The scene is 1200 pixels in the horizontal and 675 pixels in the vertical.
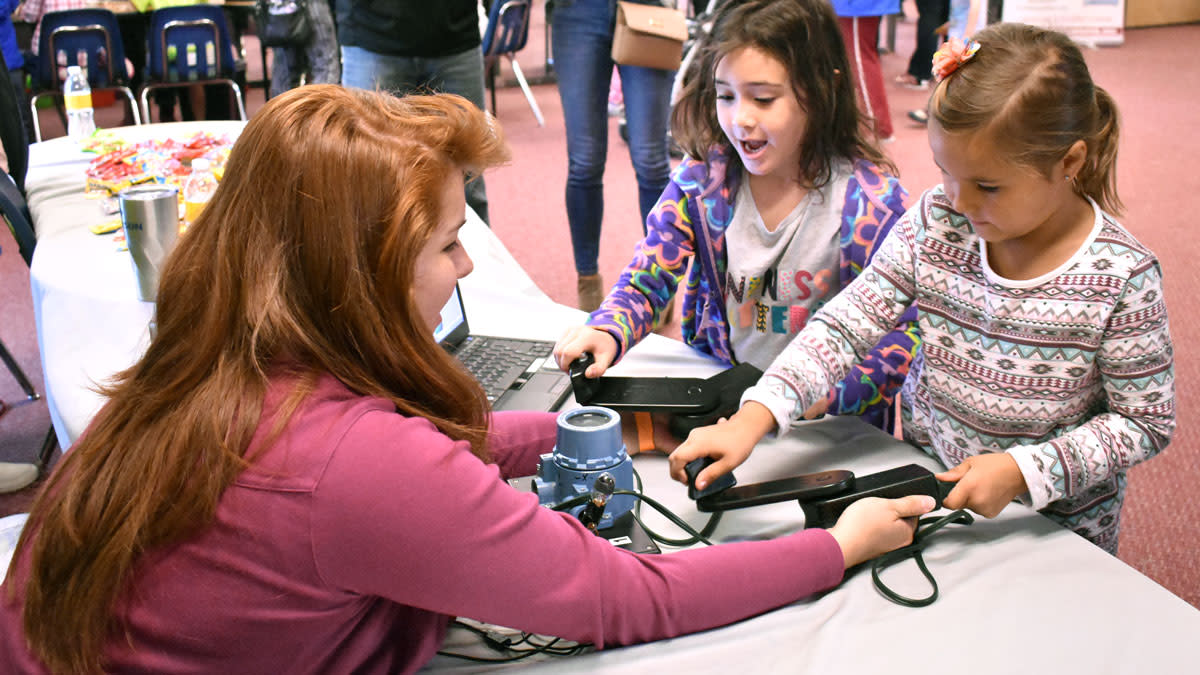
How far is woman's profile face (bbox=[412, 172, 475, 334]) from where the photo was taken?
2.66 feet

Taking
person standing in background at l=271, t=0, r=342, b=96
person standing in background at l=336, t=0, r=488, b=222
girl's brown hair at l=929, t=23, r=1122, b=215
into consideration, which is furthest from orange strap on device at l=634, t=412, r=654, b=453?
person standing in background at l=271, t=0, r=342, b=96

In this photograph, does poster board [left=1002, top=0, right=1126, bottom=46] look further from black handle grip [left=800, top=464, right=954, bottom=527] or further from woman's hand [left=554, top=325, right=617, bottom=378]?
black handle grip [left=800, top=464, right=954, bottom=527]

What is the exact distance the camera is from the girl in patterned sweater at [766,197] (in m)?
1.45

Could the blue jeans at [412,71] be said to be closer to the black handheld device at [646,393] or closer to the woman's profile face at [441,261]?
the black handheld device at [646,393]

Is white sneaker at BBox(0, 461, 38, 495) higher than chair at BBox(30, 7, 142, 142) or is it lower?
lower

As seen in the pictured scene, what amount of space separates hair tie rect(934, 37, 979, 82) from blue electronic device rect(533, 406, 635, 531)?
530 mm

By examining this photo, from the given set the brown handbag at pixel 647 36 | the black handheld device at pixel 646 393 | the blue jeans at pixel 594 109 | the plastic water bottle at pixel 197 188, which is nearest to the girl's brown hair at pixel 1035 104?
the black handheld device at pixel 646 393

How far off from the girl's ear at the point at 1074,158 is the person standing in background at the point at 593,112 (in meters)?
1.67

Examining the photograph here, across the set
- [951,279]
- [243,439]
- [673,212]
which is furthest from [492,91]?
[243,439]

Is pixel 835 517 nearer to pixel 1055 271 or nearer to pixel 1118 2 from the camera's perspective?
pixel 1055 271

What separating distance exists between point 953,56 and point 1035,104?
0.11 meters

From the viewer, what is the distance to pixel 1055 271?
107cm

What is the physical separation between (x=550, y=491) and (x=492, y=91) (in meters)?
4.71

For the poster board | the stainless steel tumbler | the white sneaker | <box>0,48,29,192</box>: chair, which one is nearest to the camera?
the stainless steel tumbler
